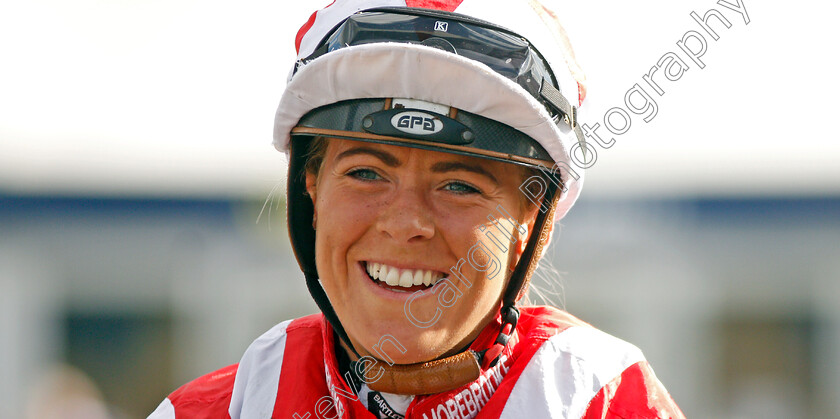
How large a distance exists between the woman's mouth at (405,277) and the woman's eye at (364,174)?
0.26 m

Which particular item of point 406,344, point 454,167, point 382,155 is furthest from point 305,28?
point 406,344

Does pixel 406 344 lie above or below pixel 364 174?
below

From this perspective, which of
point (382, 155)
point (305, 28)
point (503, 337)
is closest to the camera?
point (382, 155)

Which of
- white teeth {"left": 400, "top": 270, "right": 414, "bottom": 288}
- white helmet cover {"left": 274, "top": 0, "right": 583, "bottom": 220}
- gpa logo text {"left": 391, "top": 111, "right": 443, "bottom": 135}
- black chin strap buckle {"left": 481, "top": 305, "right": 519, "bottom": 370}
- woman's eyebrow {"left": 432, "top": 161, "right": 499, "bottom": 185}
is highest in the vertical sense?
white helmet cover {"left": 274, "top": 0, "right": 583, "bottom": 220}

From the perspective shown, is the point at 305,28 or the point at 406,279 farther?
the point at 305,28

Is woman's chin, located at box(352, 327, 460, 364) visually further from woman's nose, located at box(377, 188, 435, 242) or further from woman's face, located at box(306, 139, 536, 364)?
woman's nose, located at box(377, 188, 435, 242)

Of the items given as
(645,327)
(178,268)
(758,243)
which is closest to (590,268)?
(645,327)

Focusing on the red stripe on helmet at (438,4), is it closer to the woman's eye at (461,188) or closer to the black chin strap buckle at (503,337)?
the woman's eye at (461,188)

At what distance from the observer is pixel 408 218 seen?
2119mm

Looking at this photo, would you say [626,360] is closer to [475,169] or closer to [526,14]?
[475,169]

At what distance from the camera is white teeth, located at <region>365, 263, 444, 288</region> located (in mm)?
2176

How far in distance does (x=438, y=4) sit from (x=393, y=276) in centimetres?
81

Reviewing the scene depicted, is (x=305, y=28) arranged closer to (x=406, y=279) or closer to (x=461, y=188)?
(x=461, y=188)

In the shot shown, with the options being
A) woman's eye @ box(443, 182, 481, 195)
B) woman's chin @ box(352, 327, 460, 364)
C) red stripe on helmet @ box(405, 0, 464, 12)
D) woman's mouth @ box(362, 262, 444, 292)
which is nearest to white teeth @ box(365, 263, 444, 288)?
woman's mouth @ box(362, 262, 444, 292)
